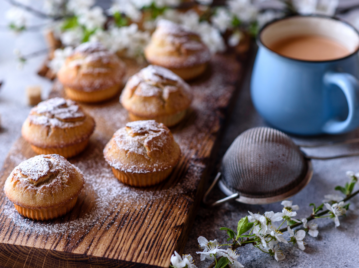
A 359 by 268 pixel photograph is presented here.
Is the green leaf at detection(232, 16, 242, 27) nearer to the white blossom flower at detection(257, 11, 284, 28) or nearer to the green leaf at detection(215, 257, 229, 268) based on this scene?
the white blossom flower at detection(257, 11, 284, 28)

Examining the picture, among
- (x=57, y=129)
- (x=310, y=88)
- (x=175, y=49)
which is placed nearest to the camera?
(x=57, y=129)

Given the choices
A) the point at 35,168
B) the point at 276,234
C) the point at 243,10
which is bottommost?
the point at 276,234

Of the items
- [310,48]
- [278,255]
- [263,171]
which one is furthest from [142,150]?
[310,48]

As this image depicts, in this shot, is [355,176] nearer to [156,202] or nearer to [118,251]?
[156,202]

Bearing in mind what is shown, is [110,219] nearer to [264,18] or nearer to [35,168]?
[35,168]

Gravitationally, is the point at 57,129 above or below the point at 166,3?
below

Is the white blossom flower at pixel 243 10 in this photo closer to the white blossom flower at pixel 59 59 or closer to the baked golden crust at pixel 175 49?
the baked golden crust at pixel 175 49

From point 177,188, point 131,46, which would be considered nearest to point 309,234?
point 177,188
